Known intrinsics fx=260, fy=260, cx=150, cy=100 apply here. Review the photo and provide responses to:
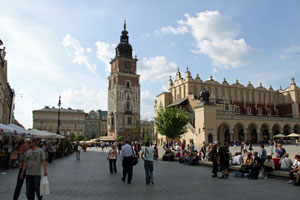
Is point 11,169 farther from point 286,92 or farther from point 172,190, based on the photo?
point 286,92

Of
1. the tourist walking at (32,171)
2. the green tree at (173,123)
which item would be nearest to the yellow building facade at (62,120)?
the green tree at (173,123)

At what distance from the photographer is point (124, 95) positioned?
76438 mm

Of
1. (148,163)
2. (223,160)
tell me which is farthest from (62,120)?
(148,163)

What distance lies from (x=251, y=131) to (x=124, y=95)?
39.1 meters

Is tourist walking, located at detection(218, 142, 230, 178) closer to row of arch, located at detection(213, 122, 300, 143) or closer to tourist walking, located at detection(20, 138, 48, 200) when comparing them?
tourist walking, located at detection(20, 138, 48, 200)

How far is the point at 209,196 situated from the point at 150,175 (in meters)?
2.71

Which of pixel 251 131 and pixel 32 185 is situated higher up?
pixel 251 131

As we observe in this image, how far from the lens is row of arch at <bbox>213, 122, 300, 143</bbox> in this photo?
4484cm

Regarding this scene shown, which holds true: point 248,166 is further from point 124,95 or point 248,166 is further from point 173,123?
point 124,95

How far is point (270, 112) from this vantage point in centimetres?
5925

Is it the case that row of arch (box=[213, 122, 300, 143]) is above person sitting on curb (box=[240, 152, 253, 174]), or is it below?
above

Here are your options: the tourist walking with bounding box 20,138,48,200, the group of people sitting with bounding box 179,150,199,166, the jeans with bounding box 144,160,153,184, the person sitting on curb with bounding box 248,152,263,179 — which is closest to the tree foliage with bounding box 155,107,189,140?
the group of people sitting with bounding box 179,150,199,166

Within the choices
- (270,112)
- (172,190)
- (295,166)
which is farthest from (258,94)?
(172,190)

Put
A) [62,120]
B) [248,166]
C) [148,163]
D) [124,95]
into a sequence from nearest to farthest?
[148,163]
[248,166]
[124,95]
[62,120]
